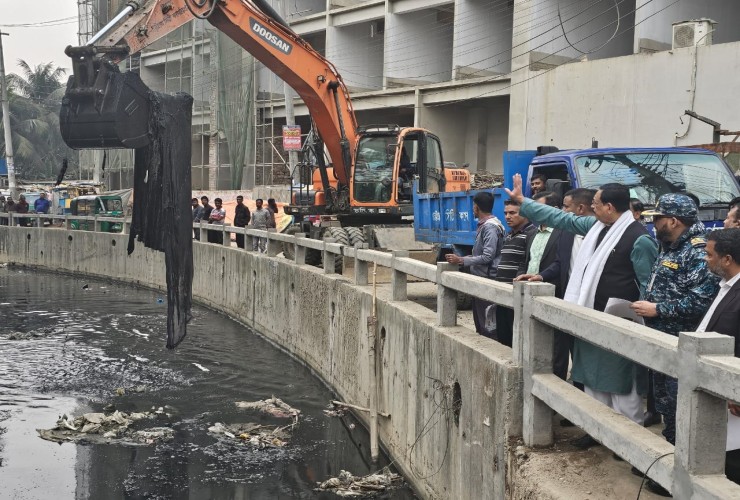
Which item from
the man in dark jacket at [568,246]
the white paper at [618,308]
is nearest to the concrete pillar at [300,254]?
the man in dark jacket at [568,246]

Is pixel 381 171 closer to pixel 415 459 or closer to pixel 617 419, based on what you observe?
pixel 415 459

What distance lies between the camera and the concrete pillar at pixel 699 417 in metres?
3.41

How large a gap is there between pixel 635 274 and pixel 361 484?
12.4ft

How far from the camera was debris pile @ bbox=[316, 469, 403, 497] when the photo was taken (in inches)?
316

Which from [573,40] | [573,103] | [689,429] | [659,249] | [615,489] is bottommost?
[615,489]

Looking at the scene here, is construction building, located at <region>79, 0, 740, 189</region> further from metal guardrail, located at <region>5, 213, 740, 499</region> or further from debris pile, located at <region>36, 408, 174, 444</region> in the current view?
metal guardrail, located at <region>5, 213, 740, 499</region>

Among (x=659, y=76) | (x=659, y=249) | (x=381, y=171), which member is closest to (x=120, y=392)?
(x=381, y=171)

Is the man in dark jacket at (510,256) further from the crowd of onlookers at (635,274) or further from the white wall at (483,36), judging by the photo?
the white wall at (483,36)

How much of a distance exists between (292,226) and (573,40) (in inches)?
446

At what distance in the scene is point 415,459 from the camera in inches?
Answer: 308

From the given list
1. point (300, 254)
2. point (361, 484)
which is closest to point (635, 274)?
point (361, 484)

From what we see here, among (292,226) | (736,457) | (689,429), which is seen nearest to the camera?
(689,429)

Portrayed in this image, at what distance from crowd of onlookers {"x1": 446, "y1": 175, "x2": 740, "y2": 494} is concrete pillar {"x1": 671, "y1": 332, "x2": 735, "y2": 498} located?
1.65 feet

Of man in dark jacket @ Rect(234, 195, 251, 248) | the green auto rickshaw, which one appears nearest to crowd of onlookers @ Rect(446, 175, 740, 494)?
man in dark jacket @ Rect(234, 195, 251, 248)
